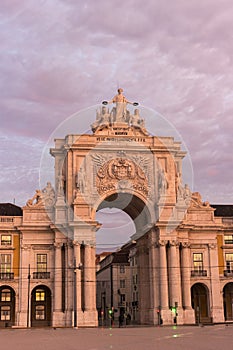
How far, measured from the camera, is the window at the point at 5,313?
70938 millimetres

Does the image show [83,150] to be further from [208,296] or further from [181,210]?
[208,296]

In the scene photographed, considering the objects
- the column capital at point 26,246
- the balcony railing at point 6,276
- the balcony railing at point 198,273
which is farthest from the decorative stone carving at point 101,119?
the balcony railing at point 198,273

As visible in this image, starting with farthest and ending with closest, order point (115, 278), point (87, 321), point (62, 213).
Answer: point (115, 278) → point (62, 213) → point (87, 321)

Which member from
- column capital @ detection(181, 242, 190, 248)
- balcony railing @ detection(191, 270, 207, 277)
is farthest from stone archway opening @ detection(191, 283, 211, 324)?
column capital @ detection(181, 242, 190, 248)

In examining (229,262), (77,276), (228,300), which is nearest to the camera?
(77,276)

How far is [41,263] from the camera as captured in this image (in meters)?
72.5

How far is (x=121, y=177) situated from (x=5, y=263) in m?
18.9

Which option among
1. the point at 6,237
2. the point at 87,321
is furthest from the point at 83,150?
the point at 87,321

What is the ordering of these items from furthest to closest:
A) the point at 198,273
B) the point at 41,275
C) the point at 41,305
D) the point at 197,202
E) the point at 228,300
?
the point at 228,300, the point at 197,202, the point at 198,273, the point at 41,305, the point at 41,275

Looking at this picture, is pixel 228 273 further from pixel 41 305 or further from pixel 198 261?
pixel 41 305

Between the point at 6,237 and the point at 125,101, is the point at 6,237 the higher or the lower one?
the lower one

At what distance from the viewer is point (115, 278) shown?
114688mm

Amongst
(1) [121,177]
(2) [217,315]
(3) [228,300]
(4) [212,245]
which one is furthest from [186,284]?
(1) [121,177]

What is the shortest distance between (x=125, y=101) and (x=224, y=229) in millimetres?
22608
